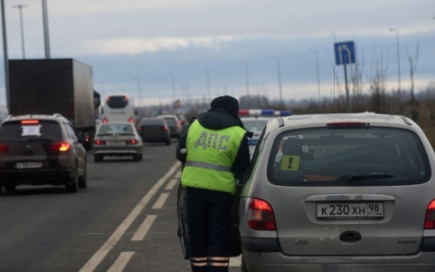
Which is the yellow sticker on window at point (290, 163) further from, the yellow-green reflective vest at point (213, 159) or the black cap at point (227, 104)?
the black cap at point (227, 104)

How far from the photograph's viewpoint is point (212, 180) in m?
8.45

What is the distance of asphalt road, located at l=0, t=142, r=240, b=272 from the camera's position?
36.7 ft

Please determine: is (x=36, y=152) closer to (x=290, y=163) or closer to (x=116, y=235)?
(x=116, y=235)

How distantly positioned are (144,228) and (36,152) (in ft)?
22.9

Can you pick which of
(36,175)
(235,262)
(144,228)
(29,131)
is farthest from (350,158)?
(29,131)

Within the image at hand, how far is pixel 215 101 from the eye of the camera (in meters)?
8.76

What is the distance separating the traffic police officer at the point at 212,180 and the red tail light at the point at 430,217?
1822 millimetres

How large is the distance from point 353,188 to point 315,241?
0.46 m

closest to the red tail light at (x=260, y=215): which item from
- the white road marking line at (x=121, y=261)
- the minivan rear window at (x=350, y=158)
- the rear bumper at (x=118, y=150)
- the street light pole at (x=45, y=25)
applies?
the minivan rear window at (x=350, y=158)

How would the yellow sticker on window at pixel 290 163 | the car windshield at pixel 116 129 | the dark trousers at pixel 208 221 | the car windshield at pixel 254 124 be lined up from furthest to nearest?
the car windshield at pixel 116 129 → the car windshield at pixel 254 124 → the dark trousers at pixel 208 221 → the yellow sticker on window at pixel 290 163

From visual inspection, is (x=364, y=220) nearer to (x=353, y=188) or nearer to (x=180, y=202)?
(x=353, y=188)

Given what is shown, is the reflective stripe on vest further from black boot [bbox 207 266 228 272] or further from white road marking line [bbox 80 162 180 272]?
white road marking line [bbox 80 162 180 272]

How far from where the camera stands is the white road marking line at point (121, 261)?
34.9 feet

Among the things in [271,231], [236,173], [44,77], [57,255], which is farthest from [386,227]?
[44,77]
